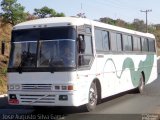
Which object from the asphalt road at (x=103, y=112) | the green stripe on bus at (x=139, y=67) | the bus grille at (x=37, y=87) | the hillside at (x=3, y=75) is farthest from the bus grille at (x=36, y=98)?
the hillside at (x=3, y=75)

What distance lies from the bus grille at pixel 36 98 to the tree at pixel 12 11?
17.0 m

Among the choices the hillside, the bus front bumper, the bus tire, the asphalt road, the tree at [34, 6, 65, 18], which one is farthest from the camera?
the tree at [34, 6, 65, 18]

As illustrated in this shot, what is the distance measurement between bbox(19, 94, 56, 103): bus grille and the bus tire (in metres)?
1.52

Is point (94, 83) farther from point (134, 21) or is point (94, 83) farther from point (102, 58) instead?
point (134, 21)

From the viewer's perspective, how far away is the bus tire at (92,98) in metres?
13.5

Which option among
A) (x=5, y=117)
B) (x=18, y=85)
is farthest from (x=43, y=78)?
(x=5, y=117)

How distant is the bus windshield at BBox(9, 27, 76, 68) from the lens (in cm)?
1246

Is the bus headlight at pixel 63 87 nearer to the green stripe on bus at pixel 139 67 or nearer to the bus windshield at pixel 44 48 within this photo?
the bus windshield at pixel 44 48

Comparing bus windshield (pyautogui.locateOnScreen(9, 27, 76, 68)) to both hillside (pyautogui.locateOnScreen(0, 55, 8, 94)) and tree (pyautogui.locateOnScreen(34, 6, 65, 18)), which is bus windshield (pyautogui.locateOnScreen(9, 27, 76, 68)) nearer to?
hillside (pyautogui.locateOnScreen(0, 55, 8, 94))

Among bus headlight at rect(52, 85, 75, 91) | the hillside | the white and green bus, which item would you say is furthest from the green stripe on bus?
the hillside

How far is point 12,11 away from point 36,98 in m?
17.5

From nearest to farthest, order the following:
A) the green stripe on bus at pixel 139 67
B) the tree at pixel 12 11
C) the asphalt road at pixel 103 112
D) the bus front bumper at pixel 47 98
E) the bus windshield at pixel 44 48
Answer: the bus front bumper at pixel 47 98 → the bus windshield at pixel 44 48 → the asphalt road at pixel 103 112 → the green stripe on bus at pixel 139 67 → the tree at pixel 12 11

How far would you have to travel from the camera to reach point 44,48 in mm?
12695

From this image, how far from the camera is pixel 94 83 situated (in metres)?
14.0
